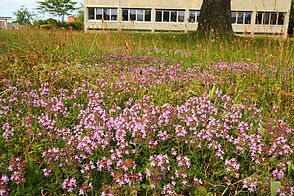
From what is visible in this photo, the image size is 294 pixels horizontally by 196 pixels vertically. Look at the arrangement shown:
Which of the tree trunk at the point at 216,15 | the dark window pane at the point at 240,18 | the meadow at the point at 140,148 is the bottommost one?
the meadow at the point at 140,148

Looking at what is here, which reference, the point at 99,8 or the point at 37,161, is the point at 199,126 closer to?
the point at 37,161

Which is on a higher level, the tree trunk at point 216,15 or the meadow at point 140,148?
the tree trunk at point 216,15

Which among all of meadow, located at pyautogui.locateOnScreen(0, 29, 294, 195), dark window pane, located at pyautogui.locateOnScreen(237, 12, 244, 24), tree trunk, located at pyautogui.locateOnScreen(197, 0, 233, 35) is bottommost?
meadow, located at pyautogui.locateOnScreen(0, 29, 294, 195)

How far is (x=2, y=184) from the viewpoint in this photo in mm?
1595

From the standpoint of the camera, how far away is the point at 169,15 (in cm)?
4150

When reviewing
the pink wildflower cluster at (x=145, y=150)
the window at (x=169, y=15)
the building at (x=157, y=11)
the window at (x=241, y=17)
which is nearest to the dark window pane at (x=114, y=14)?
the building at (x=157, y=11)

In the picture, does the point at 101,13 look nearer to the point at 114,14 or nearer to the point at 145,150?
the point at 114,14

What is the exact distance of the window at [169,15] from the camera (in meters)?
41.3

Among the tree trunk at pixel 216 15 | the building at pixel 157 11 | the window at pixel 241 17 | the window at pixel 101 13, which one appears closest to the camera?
the tree trunk at pixel 216 15

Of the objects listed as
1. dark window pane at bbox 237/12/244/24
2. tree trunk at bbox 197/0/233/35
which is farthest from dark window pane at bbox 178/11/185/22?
tree trunk at bbox 197/0/233/35

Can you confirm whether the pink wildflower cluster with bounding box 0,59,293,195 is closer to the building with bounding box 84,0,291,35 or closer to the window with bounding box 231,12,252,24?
the building with bounding box 84,0,291,35

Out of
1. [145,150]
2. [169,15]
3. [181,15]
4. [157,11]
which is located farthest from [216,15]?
[181,15]

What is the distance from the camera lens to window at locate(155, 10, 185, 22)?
4134 centimetres

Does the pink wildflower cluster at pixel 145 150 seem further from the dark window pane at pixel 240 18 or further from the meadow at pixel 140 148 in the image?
the dark window pane at pixel 240 18
